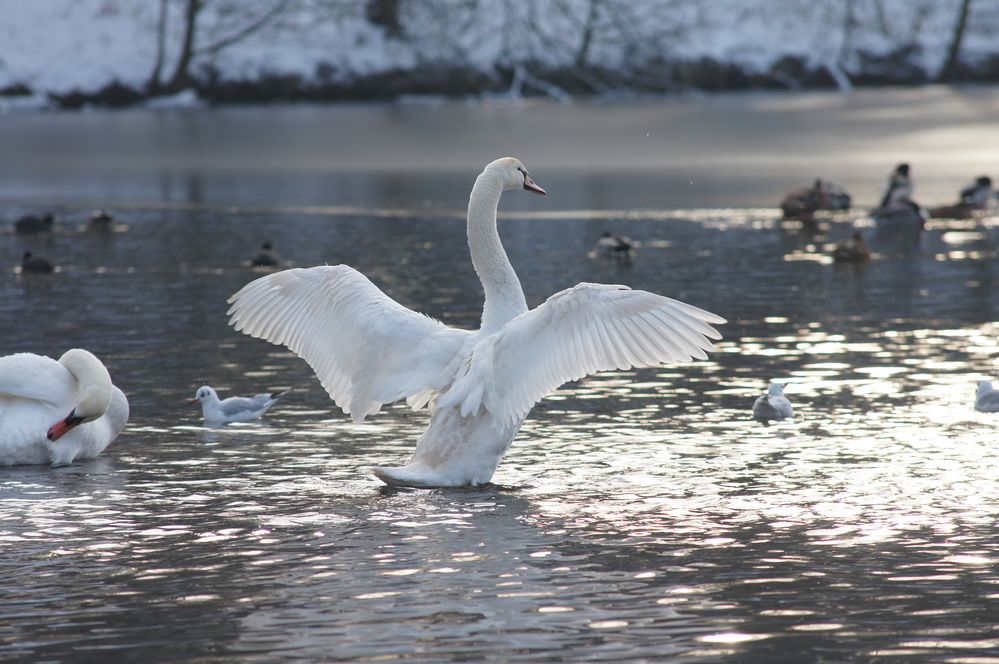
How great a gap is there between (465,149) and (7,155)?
12.0 metres

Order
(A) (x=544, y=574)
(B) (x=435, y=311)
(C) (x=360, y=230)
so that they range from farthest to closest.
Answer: (C) (x=360, y=230), (B) (x=435, y=311), (A) (x=544, y=574)

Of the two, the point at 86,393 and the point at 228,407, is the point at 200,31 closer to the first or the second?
the point at 228,407

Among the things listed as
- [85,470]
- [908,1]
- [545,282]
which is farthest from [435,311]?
[908,1]

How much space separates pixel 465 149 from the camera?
137 ft

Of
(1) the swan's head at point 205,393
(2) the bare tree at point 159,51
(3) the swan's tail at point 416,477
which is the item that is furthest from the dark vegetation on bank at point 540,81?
(3) the swan's tail at point 416,477

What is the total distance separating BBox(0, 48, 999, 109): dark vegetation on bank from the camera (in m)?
65.0

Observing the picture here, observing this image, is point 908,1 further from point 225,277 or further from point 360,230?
point 225,277

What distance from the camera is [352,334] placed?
34.6 ft

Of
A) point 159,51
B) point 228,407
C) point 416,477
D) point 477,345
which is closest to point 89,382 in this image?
point 228,407

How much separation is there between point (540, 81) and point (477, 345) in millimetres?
58653

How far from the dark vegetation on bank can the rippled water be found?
162 ft

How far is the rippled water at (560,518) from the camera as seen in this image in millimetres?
7059

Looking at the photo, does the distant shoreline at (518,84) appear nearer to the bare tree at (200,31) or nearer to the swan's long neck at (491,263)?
the bare tree at (200,31)

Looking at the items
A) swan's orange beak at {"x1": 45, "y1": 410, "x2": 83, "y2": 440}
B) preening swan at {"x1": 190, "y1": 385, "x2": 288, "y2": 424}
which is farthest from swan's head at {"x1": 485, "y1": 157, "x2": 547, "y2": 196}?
swan's orange beak at {"x1": 45, "y1": 410, "x2": 83, "y2": 440}
